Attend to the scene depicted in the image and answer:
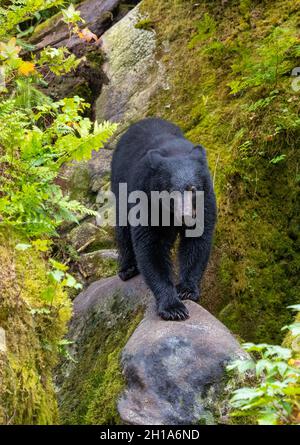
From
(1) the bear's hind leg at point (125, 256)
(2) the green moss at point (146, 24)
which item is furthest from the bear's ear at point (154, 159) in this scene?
(2) the green moss at point (146, 24)

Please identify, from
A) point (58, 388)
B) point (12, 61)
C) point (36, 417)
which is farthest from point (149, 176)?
point (36, 417)

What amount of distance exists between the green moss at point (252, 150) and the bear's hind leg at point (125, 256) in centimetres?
95

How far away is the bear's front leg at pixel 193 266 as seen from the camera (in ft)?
20.5

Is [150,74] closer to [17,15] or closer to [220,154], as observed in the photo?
[220,154]

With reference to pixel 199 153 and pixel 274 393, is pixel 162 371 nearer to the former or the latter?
pixel 274 393

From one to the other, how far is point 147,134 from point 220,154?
0.90m

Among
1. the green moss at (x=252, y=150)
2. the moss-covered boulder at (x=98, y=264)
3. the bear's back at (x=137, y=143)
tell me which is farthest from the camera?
the moss-covered boulder at (x=98, y=264)

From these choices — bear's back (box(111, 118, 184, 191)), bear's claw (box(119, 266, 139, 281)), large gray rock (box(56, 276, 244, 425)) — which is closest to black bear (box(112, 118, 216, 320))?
large gray rock (box(56, 276, 244, 425))

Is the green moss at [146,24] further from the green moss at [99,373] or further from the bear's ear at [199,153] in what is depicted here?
the green moss at [99,373]

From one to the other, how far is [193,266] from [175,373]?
1.49 metres

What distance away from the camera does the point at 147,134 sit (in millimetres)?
7484

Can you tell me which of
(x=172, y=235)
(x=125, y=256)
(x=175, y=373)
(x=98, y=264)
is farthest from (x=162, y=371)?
(x=98, y=264)

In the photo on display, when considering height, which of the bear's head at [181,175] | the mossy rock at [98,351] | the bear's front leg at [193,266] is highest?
the bear's head at [181,175]

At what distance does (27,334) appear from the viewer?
420 centimetres
